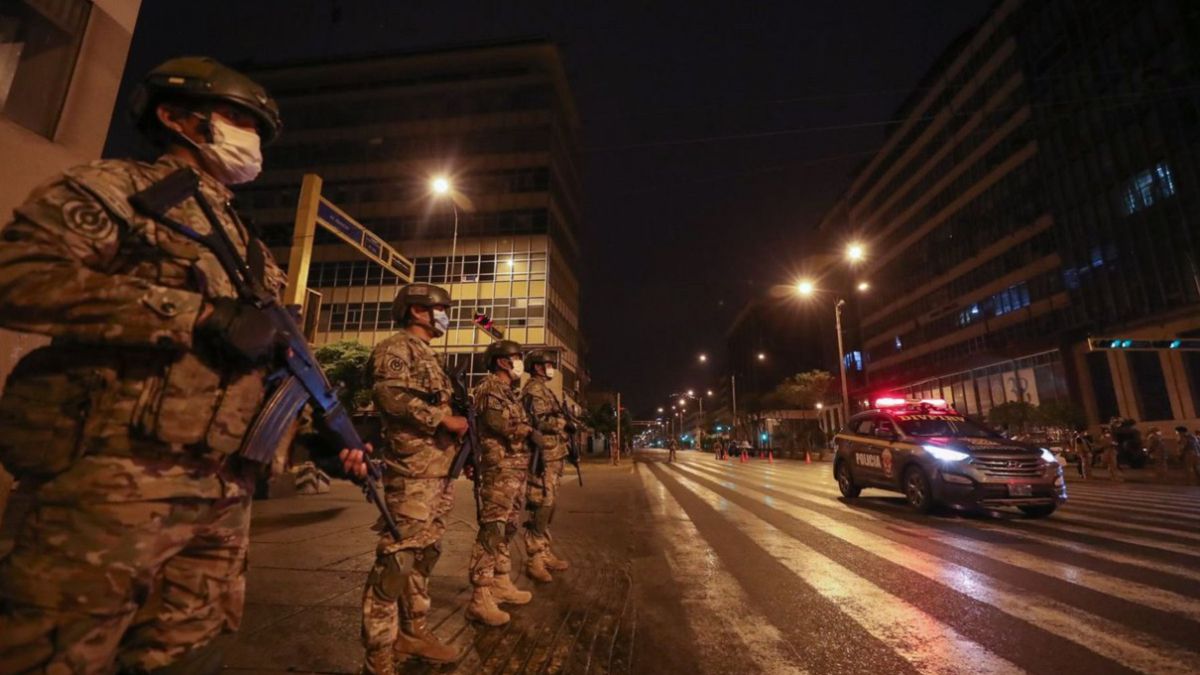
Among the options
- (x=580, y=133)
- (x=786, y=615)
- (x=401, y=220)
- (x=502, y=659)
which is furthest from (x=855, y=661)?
(x=580, y=133)

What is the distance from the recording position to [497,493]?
13.5 ft

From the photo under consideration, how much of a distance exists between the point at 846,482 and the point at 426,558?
1009 cm

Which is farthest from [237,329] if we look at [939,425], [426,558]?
[939,425]

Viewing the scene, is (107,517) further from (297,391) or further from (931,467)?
(931,467)

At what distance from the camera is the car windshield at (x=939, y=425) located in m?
8.48

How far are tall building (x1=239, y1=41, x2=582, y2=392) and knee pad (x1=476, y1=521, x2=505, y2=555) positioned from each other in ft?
98.3

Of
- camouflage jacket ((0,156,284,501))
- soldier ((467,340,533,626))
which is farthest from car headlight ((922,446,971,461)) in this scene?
camouflage jacket ((0,156,284,501))

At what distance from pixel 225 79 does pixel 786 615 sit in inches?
176

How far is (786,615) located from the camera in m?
3.66

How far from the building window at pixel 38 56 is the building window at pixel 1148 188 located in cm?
3909

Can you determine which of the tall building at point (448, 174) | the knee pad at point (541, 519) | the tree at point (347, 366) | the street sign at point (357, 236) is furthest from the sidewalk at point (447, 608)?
the tall building at point (448, 174)

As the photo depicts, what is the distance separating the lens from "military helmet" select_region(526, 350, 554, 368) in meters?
6.02

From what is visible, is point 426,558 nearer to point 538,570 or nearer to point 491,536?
point 491,536

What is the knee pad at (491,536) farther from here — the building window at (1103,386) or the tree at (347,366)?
the building window at (1103,386)
